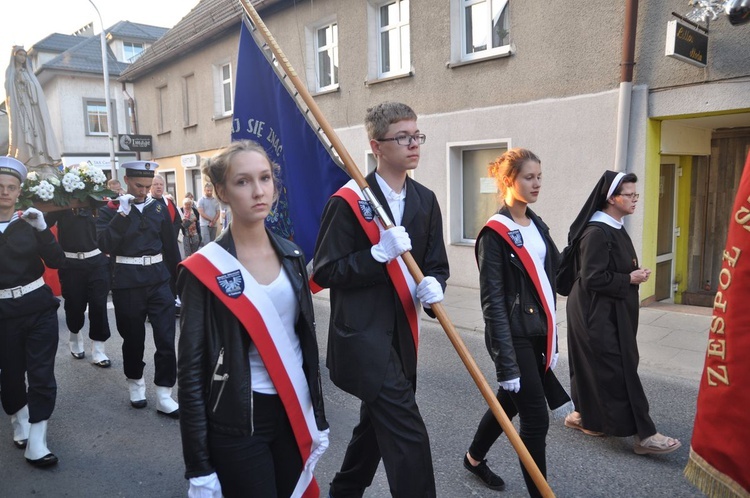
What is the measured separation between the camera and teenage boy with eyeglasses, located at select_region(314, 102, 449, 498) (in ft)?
8.32

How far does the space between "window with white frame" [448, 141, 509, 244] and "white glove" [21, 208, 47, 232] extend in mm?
7248

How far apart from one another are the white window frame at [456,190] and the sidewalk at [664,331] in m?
1.51

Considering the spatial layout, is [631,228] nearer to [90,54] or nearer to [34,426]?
[34,426]

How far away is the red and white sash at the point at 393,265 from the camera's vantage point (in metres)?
2.67

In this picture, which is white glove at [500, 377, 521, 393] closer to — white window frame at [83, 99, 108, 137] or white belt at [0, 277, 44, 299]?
white belt at [0, 277, 44, 299]

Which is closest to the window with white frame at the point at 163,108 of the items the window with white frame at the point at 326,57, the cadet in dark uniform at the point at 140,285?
the window with white frame at the point at 326,57

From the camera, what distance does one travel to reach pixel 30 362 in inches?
160

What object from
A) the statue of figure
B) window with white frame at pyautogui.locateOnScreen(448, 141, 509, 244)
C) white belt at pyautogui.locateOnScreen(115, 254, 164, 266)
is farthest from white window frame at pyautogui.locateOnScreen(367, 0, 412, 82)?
white belt at pyautogui.locateOnScreen(115, 254, 164, 266)

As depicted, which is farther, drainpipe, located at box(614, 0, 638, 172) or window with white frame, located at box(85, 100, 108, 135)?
window with white frame, located at box(85, 100, 108, 135)


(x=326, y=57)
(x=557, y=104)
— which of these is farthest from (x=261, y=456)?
(x=326, y=57)

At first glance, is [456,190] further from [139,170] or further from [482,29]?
[139,170]

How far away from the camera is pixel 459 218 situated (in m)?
10.7

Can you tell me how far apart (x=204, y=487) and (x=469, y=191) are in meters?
9.06

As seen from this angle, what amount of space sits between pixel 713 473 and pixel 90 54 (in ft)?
115
